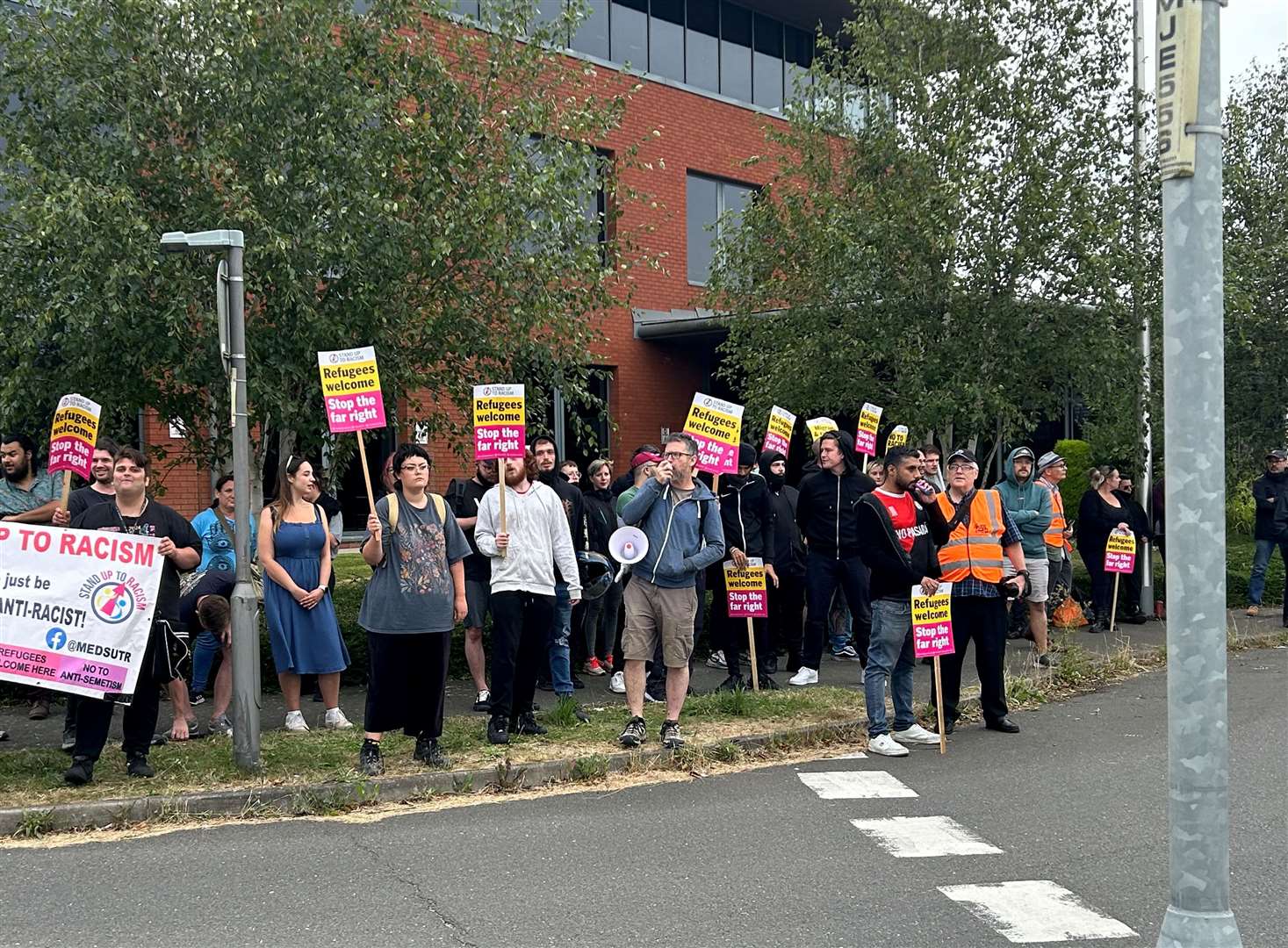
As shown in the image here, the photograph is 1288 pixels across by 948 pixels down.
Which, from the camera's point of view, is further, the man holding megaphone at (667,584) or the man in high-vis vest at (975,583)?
the man in high-vis vest at (975,583)

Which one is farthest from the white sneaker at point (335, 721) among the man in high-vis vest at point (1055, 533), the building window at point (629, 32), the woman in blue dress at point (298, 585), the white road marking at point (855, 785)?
the building window at point (629, 32)

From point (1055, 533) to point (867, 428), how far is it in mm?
2294

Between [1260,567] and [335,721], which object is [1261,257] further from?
[335,721]

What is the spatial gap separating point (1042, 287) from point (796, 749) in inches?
304

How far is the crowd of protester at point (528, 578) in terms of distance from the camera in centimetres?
764

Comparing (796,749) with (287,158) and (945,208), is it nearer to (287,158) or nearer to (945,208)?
(287,158)

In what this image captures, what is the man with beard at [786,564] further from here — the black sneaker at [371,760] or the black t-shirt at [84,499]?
the black t-shirt at [84,499]

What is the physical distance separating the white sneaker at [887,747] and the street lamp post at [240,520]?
157 inches

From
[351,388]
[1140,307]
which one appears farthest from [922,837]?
[1140,307]

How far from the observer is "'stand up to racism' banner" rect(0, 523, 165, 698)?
743 centimetres

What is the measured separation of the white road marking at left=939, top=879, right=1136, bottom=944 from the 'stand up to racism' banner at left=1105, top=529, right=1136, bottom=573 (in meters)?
9.10

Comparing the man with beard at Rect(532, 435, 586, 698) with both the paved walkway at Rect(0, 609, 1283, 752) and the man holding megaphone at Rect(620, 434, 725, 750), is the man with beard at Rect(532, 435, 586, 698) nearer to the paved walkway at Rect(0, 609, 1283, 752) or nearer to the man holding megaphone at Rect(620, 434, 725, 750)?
the paved walkway at Rect(0, 609, 1283, 752)

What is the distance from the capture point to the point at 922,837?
643 centimetres

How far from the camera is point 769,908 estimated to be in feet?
17.4
